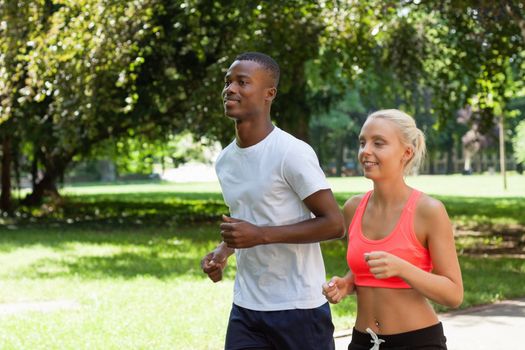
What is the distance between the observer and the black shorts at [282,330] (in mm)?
3525

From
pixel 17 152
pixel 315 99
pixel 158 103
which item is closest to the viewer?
pixel 158 103

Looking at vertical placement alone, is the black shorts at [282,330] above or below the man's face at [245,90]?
below

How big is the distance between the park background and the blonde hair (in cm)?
395

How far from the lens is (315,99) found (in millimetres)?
21859

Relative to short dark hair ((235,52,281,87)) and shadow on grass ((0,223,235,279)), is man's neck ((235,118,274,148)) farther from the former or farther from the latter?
shadow on grass ((0,223,235,279))

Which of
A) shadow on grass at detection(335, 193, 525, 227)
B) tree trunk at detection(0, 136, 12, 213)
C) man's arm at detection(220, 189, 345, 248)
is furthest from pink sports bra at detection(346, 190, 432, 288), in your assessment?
tree trunk at detection(0, 136, 12, 213)

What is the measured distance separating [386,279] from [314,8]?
41.8ft

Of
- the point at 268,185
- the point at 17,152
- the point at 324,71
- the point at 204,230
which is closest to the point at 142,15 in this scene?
the point at 324,71

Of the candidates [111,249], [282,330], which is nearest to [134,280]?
[111,249]

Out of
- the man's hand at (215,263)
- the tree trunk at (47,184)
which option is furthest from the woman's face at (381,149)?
the tree trunk at (47,184)

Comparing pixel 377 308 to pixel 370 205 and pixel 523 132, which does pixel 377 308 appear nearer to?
pixel 370 205

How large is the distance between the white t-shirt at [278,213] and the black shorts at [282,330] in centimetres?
3

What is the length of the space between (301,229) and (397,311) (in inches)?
20.2

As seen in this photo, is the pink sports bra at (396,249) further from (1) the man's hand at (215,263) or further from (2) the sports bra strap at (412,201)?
(1) the man's hand at (215,263)
